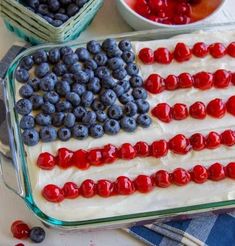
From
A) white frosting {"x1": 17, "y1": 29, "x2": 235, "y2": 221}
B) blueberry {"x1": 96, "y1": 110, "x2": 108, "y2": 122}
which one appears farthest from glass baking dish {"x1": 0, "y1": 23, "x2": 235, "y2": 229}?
blueberry {"x1": 96, "y1": 110, "x2": 108, "y2": 122}

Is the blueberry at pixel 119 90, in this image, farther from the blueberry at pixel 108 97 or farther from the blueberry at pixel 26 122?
the blueberry at pixel 26 122

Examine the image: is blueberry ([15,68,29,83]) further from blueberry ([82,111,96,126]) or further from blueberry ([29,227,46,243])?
blueberry ([29,227,46,243])

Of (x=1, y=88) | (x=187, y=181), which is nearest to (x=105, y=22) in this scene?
(x=1, y=88)

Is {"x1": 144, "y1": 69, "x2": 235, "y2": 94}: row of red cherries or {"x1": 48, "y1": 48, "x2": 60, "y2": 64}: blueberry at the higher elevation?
{"x1": 48, "y1": 48, "x2": 60, "y2": 64}: blueberry

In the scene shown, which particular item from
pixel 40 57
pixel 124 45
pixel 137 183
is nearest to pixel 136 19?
pixel 124 45

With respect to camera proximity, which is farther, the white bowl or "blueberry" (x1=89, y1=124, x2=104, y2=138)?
the white bowl

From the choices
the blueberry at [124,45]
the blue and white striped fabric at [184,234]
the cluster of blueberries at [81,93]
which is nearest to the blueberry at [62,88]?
the cluster of blueberries at [81,93]

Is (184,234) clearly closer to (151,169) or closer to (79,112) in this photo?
(151,169)
